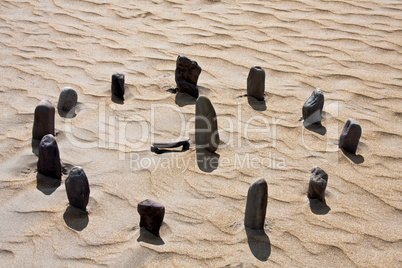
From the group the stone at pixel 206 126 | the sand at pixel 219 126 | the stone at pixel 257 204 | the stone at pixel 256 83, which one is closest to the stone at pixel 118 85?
the sand at pixel 219 126

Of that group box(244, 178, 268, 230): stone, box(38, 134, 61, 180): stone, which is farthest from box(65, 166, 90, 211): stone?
box(244, 178, 268, 230): stone

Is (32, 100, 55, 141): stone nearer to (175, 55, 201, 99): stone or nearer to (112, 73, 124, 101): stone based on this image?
(112, 73, 124, 101): stone

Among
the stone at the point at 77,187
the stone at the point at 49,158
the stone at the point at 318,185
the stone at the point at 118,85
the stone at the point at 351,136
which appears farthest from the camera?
the stone at the point at 118,85

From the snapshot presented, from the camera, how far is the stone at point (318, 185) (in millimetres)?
2996

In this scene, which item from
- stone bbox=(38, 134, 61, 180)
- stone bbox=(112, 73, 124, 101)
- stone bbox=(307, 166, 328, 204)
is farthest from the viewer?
stone bbox=(112, 73, 124, 101)

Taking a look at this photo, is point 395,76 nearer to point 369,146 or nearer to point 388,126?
point 388,126

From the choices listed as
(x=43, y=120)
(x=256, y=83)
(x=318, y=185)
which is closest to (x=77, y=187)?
(x=43, y=120)

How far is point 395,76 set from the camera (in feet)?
14.9

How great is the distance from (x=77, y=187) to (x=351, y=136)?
198 cm

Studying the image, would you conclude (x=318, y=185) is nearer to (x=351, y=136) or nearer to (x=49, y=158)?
(x=351, y=136)

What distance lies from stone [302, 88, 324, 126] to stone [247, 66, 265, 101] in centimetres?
46

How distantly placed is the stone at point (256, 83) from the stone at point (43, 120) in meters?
1.68

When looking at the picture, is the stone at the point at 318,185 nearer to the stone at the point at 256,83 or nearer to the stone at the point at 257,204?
the stone at the point at 257,204

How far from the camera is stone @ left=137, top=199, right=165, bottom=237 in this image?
272 cm
